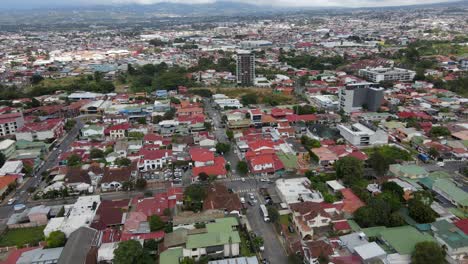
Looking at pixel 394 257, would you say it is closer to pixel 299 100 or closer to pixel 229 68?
pixel 299 100

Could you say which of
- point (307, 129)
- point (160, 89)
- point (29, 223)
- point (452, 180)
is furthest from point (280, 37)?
point (29, 223)

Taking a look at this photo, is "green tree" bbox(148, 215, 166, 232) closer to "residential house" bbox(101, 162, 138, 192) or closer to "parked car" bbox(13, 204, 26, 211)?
"residential house" bbox(101, 162, 138, 192)

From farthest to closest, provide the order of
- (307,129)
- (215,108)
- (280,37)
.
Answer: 1. (280,37)
2. (215,108)
3. (307,129)

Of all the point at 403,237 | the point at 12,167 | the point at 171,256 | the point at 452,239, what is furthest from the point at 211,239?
the point at 12,167

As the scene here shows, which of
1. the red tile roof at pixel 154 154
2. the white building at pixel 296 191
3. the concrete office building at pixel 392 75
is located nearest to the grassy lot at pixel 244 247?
the white building at pixel 296 191

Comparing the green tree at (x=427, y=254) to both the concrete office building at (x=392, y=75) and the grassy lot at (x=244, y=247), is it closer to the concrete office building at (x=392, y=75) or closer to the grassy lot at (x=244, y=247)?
the grassy lot at (x=244, y=247)

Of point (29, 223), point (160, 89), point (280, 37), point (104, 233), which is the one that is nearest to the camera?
point (104, 233)

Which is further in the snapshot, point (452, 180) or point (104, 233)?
point (452, 180)

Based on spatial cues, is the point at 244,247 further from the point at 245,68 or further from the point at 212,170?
the point at 245,68
